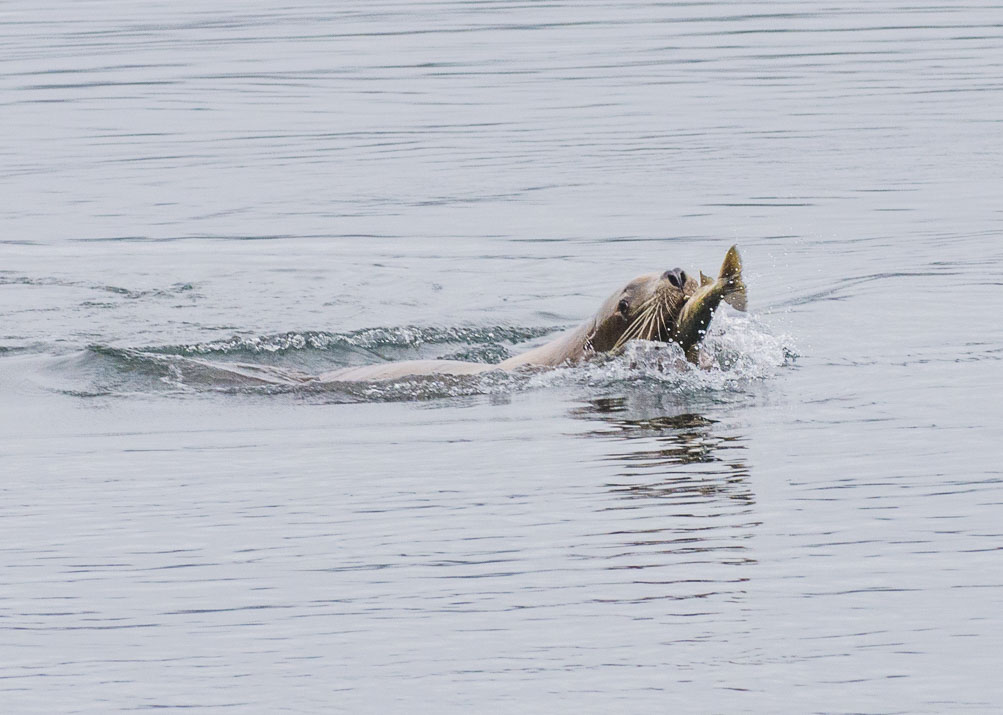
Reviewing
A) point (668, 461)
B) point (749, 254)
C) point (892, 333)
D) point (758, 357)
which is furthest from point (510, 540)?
point (749, 254)

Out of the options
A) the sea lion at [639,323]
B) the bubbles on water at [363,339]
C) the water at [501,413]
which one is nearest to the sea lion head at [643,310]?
the sea lion at [639,323]

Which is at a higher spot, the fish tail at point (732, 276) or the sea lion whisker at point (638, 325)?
the fish tail at point (732, 276)

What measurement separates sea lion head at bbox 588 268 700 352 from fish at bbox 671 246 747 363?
6cm

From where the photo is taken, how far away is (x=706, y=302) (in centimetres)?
895

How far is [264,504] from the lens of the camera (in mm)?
7434

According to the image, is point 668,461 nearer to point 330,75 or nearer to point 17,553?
point 17,553

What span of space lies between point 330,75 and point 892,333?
15.8 metres

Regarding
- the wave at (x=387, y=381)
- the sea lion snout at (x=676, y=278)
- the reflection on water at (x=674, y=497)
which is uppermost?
the sea lion snout at (x=676, y=278)

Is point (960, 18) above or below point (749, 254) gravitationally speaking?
above

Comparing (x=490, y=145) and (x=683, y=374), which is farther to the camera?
(x=490, y=145)

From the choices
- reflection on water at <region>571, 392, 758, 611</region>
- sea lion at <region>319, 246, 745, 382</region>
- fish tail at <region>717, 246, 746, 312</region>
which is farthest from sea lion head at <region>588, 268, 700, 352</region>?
fish tail at <region>717, 246, 746, 312</region>

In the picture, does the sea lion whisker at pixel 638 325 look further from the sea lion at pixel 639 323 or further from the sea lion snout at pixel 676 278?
the sea lion snout at pixel 676 278

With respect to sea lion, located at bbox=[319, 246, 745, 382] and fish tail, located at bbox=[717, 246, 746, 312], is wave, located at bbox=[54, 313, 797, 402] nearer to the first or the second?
sea lion, located at bbox=[319, 246, 745, 382]

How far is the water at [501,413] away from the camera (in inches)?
224
